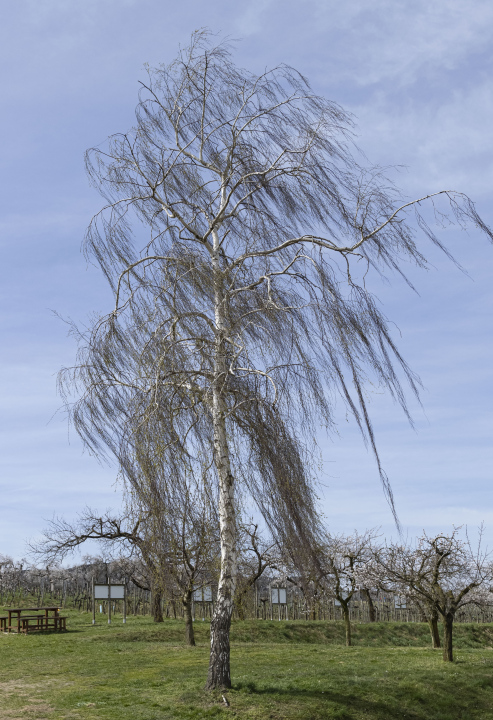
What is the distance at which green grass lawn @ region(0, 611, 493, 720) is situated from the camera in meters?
11.5

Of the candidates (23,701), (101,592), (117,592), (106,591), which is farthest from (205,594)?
(23,701)

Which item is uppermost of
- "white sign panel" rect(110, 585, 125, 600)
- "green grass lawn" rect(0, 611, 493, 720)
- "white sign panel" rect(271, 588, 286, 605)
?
"white sign panel" rect(110, 585, 125, 600)

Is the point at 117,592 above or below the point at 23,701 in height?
above

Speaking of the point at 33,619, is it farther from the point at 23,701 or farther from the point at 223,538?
the point at 223,538

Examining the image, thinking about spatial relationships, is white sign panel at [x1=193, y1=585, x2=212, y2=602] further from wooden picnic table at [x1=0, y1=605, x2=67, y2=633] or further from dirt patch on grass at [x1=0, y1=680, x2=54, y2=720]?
dirt patch on grass at [x1=0, y1=680, x2=54, y2=720]

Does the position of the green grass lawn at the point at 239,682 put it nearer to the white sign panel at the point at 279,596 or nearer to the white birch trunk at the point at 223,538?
the white birch trunk at the point at 223,538

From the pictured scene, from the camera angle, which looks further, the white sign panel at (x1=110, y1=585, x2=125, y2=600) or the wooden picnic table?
the white sign panel at (x1=110, y1=585, x2=125, y2=600)

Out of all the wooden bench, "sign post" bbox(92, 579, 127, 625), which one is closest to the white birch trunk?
the wooden bench

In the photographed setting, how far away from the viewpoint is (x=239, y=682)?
12.4 metres

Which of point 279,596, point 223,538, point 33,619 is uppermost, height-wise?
point 223,538

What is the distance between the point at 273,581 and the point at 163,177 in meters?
47.4

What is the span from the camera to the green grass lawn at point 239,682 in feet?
37.8

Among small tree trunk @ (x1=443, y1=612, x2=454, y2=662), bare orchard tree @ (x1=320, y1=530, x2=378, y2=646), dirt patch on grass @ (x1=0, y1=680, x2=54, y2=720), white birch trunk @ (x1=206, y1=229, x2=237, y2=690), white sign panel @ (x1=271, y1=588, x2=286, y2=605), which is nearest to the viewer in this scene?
white birch trunk @ (x1=206, y1=229, x2=237, y2=690)

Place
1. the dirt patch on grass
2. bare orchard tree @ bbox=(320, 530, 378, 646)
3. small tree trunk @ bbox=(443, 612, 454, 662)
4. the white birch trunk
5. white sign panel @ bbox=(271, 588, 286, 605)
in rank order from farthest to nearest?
white sign panel @ bbox=(271, 588, 286, 605)
bare orchard tree @ bbox=(320, 530, 378, 646)
small tree trunk @ bbox=(443, 612, 454, 662)
the dirt patch on grass
the white birch trunk
